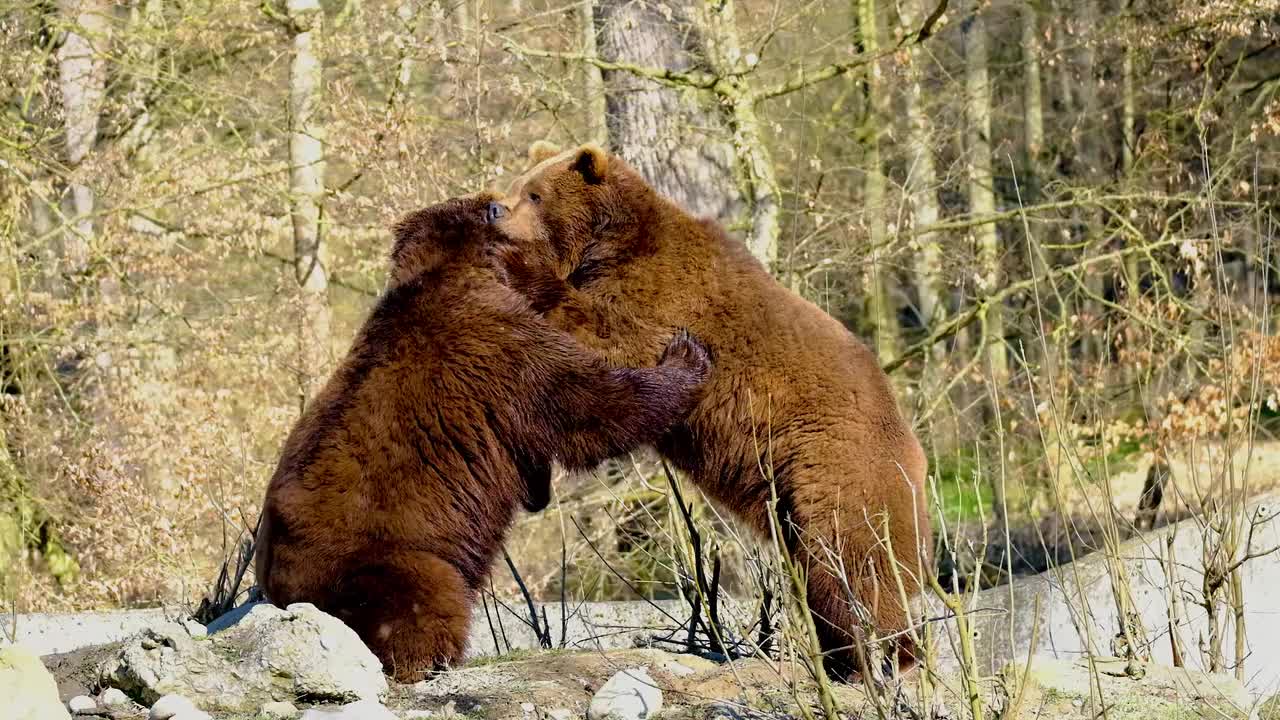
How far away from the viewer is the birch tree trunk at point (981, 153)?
525 inches

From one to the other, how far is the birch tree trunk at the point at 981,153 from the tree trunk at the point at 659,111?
3.47 metres

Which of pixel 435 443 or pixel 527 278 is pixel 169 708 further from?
pixel 527 278

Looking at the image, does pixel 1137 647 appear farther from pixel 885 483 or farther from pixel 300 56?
pixel 300 56

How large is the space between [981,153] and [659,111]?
22.7ft

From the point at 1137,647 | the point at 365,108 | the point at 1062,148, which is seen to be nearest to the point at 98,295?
the point at 365,108

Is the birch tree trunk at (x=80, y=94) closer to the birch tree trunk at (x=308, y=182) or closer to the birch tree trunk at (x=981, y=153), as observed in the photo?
the birch tree trunk at (x=308, y=182)

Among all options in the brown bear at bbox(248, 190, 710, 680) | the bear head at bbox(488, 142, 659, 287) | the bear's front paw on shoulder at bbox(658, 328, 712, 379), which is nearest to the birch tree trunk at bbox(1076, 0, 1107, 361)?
the bear head at bbox(488, 142, 659, 287)

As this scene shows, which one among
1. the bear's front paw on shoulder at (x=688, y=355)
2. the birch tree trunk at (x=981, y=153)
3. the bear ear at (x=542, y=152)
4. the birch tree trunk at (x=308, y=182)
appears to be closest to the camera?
the bear's front paw on shoulder at (x=688, y=355)

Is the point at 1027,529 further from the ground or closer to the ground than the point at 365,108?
closer to the ground

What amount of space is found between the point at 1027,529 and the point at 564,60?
689cm

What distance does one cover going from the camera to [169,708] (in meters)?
3.91

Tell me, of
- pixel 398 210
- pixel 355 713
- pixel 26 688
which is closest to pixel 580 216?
pixel 355 713

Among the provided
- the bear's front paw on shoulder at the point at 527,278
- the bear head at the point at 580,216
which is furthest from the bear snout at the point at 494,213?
the bear's front paw on shoulder at the point at 527,278

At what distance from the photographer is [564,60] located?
10062 millimetres
